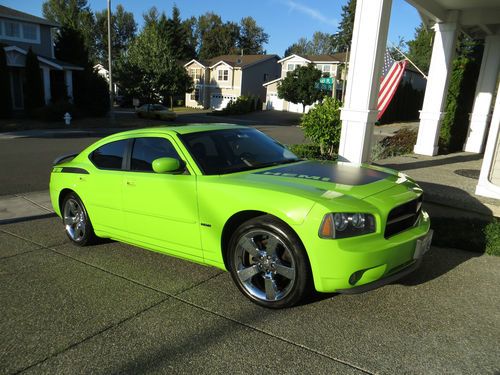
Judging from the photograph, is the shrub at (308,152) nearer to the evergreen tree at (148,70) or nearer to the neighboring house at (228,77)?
the evergreen tree at (148,70)

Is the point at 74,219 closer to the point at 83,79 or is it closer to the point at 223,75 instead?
the point at 83,79

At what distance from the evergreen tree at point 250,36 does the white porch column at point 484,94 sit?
294ft

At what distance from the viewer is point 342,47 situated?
3004 inches

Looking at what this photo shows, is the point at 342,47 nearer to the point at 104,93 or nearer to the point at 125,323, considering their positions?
the point at 104,93

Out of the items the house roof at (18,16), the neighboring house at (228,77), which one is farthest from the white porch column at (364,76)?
the neighboring house at (228,77)

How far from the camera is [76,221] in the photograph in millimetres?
5223

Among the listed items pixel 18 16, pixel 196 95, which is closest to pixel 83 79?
pixel 18 16

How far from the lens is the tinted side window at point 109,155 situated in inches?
186

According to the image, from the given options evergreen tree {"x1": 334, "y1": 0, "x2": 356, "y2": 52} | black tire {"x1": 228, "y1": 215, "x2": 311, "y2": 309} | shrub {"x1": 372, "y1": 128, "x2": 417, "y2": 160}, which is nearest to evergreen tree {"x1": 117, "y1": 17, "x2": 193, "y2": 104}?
shrub {"x1": 372, "y1": 128, "x2": 417, "y2": 160}

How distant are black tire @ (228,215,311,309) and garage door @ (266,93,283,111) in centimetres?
5418

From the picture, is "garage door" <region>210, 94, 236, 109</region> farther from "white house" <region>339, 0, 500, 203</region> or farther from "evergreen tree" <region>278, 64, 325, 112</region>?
"white house" <region>339, 0, 500, 203</region>

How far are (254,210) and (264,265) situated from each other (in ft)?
1.57

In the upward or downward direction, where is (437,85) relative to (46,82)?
upward

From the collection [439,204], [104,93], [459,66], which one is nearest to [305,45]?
[104,93]
